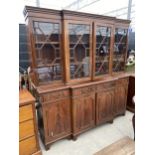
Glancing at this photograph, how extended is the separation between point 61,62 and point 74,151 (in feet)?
4.25

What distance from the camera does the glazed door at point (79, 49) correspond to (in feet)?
6.88

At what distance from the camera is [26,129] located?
68.6 inches

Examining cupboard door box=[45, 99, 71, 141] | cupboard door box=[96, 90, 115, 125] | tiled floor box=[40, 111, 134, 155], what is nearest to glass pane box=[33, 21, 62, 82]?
cupboard door box=[45, 99, 71, 141]

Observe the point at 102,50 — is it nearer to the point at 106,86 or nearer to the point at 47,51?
the point at 106,86

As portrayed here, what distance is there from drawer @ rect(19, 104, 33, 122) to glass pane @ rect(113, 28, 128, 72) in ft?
5.80

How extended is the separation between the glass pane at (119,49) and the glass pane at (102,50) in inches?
9.7

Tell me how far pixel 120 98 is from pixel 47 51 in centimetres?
165

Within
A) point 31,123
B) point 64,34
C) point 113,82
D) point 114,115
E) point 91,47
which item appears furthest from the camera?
point 114,115

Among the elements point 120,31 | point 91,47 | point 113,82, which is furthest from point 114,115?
point 120,31

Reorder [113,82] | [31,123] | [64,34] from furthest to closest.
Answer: [113,82] < [64,34] < [31,123]

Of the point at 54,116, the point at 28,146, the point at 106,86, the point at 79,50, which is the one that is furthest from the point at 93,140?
the point at 79,50
